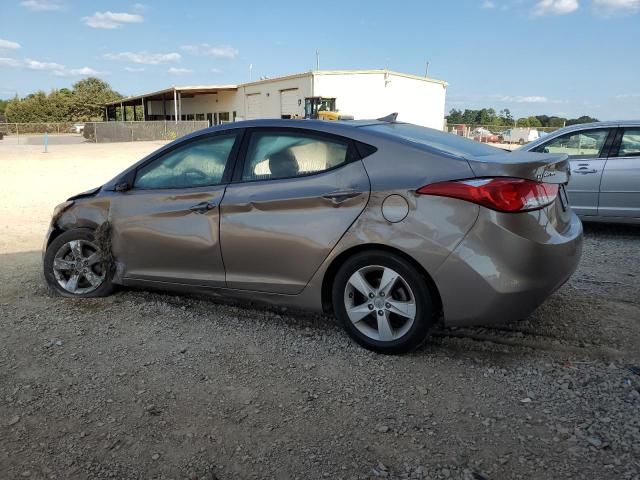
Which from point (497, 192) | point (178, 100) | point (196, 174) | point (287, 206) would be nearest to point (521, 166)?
point (497, 192)

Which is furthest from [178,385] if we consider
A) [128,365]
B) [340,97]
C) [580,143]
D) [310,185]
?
[340,97]

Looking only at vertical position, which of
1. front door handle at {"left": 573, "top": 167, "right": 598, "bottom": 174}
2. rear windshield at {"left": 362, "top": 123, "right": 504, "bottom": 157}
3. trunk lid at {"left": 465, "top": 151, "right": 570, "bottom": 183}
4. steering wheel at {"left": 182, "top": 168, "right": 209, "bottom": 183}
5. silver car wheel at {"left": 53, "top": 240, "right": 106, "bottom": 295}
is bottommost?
silver car wheel at {"left": 53, "top": 240, "right": 106, "bottom": 295}

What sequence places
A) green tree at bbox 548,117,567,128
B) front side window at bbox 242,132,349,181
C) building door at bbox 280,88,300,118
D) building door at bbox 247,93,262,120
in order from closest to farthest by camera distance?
1. front side window at bbox 242,132,349,181
2. building door at bbox 280,88,300,118
3. building door at bbox 247,93,262,120
4. green tree at bbox 548,117,567,128

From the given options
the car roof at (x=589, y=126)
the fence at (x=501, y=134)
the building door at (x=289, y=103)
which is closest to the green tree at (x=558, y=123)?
the fence at (x=501, y=134)

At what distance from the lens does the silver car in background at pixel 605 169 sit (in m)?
6.79

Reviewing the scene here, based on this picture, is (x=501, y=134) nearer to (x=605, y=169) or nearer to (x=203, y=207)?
(x=605, y=169)

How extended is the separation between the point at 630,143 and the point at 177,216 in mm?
5780

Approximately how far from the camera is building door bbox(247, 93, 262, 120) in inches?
1731

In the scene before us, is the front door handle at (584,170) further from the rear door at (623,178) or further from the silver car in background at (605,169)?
the rear door at (623,178)

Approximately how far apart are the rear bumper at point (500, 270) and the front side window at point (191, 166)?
1888 mm

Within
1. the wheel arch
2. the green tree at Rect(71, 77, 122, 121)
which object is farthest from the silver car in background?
the green tree at Rect(71, 77, 122, 121)

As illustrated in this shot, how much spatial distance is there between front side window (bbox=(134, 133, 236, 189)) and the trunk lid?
1.84 meters

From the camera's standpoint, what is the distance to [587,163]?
23.1 feet

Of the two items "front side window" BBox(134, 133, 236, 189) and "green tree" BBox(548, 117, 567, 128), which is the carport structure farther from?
"front side window" BBox(134, 133, 236, 189)
